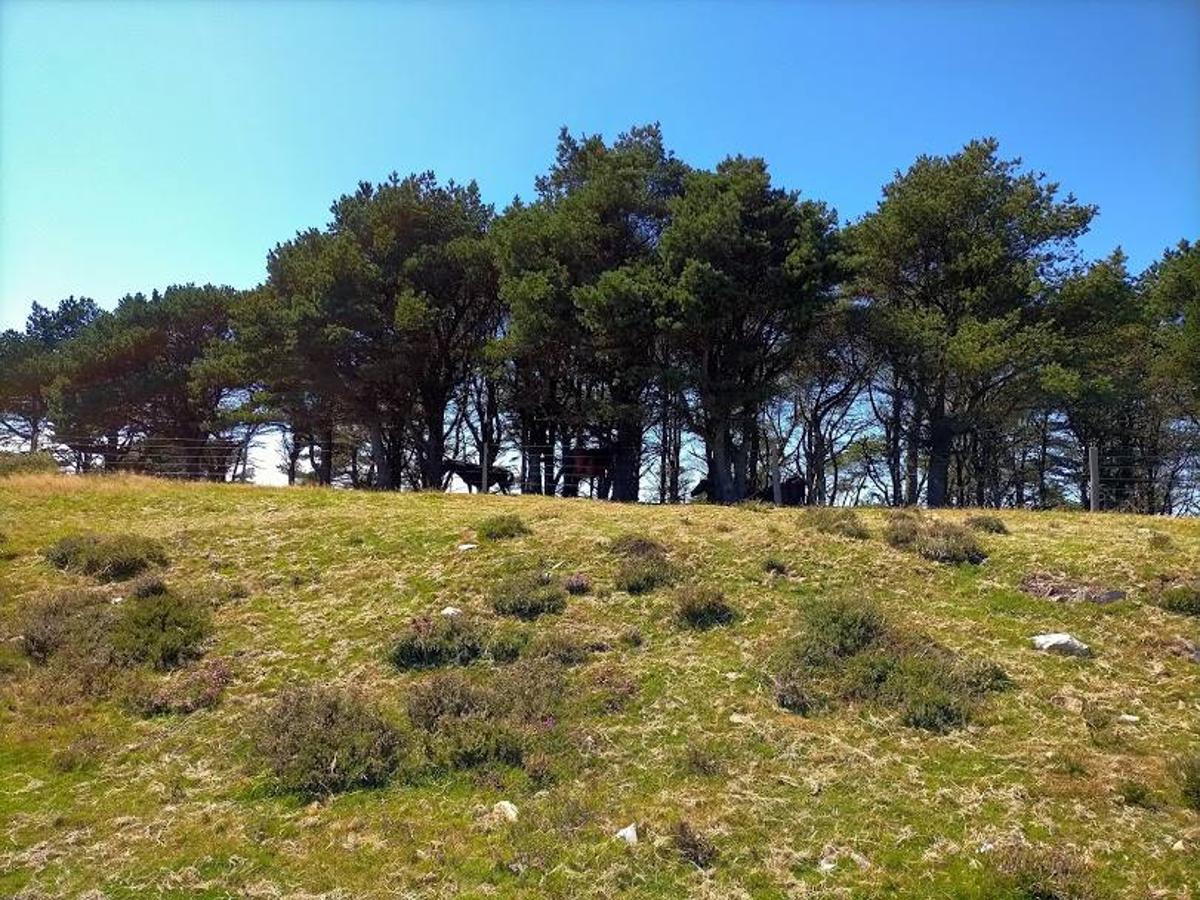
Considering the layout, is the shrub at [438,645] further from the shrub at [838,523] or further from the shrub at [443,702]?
the shrub at [838,523]

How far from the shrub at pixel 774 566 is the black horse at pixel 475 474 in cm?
2037

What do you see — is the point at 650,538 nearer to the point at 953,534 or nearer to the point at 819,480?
the point at 953,534

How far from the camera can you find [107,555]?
40.1 feet

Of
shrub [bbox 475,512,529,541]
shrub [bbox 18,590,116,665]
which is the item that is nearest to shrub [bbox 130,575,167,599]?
shrub [bbox 18,590,116,665]

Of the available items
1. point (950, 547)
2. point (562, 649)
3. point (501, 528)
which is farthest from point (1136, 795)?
point (501, 528)

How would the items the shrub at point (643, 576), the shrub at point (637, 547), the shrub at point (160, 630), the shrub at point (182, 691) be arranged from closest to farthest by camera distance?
the shrub at point (182, 691) → the shrub at point (160, 630) → the shrub at point (643, 576) → the shrub at point (637, 547)

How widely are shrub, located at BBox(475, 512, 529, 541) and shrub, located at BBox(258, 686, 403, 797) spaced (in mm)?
5489

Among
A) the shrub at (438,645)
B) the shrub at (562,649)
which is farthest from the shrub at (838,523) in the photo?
the shrub at (438,645)

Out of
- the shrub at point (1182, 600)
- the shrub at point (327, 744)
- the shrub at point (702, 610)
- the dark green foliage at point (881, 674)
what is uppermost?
the shrub at point (1182, 600)

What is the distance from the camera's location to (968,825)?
5.71 m

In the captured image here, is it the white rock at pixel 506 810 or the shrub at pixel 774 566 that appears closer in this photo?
the white rock at pixel 506 810

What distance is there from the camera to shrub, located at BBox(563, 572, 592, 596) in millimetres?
10773

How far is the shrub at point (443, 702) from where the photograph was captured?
294 inches

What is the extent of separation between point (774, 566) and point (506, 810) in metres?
6.32
